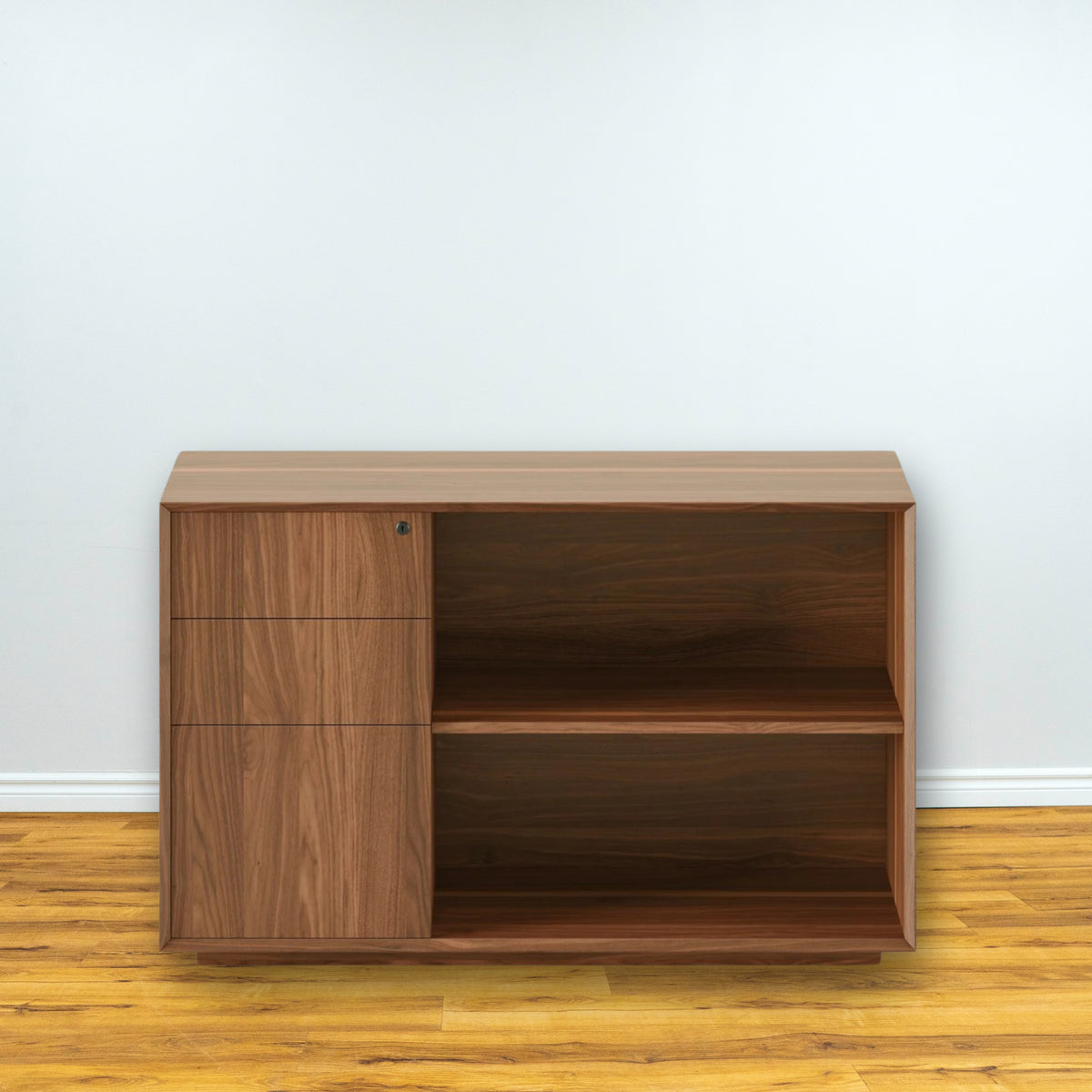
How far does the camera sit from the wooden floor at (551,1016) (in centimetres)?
144

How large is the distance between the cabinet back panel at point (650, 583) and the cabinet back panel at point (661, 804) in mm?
196

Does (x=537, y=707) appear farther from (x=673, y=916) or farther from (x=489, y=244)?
(x=489, y=244)

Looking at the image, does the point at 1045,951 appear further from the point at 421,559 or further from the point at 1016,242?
the point at 1016,242

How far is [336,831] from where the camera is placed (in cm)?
172

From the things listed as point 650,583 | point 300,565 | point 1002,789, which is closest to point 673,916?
point 650,583

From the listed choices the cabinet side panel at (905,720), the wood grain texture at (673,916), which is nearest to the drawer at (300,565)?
the wood grain texture at (673,916)

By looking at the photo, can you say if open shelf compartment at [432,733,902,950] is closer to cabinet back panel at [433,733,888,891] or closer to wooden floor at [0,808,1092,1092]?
cabinet back panel at [433,733,888,891]

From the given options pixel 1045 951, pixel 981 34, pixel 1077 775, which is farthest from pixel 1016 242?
pixel 1045 951

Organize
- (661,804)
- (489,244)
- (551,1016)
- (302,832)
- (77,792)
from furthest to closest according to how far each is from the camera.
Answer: (77,792), (489,244), (661,804), (302,832), (551,1016)

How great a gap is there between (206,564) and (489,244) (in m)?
1.13

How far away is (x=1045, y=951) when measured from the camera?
1.81 metres

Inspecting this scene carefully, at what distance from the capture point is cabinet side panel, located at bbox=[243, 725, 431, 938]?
1713mm

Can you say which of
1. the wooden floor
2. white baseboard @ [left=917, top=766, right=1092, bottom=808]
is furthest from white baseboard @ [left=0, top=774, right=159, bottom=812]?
white baseboard @ [left=917, top=766, right=1092, bottom=808]

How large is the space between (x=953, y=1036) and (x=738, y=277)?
5.57ft
